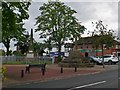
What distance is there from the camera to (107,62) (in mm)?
60062

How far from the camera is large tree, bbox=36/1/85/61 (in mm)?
69488

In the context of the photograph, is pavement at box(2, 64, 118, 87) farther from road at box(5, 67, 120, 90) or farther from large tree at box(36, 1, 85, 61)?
large tree at box(36, 1, 85, 61)

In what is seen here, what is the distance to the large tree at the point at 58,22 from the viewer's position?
228 ft

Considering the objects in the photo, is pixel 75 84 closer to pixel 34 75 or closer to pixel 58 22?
pixel 34 75

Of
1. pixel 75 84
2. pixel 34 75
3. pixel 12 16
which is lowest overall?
pixel 75 84

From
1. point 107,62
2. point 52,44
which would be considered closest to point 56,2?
point 52,44

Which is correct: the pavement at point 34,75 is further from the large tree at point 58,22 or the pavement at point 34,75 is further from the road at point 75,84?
the large tree at point 58,22

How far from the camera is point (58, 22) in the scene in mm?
69750

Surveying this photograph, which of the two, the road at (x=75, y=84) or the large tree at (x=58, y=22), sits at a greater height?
the large tree at (x=58, y=22)

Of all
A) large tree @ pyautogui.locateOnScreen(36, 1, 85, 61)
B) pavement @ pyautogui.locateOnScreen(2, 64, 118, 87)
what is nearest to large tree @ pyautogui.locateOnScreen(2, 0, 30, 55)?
pavement @ pyautogui.locateOnScreen(2, 64, 118, 87)

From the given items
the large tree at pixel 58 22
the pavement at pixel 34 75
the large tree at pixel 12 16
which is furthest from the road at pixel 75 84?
the large tree at pixel 58 22

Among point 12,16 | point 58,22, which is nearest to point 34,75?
point 12,16

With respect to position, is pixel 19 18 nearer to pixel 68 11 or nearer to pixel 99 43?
pixel 99 43

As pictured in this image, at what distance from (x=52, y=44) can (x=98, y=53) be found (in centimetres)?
3391
